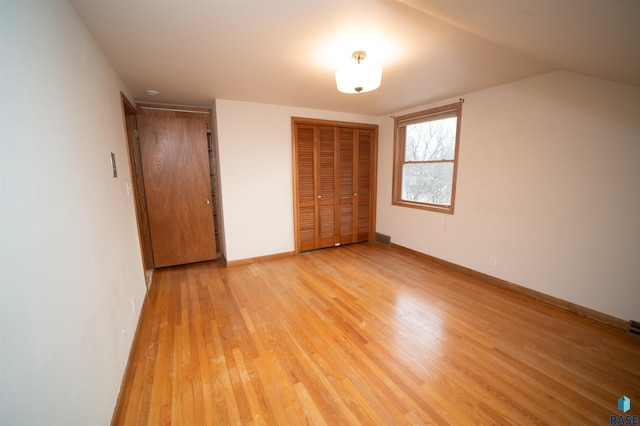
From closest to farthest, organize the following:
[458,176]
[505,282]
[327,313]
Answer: [327,313] → [505,282] → [458,176]

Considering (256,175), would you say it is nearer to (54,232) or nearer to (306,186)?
(306,186)

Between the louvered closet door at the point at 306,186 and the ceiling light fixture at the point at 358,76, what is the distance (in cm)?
197

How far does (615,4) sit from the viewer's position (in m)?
1.08

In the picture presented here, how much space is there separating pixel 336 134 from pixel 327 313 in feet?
9.49

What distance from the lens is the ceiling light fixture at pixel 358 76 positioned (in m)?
1.90

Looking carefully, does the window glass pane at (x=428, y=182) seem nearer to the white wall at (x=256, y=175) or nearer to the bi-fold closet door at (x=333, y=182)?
the bi-fold closet door at (x=333, y=182)

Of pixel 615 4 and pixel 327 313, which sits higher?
pixel 615 4

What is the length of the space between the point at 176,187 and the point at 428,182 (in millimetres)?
3655

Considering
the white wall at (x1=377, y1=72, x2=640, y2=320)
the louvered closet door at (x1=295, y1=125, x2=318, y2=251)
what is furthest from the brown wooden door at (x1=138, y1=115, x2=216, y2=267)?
the white wall at (x1=377, y1=72, x2=640, y2=320)

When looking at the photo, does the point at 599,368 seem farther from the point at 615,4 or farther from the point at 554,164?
the point at 615,4

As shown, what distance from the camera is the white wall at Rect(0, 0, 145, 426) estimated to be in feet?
2.42

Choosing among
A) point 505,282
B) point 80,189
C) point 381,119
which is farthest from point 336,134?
point 80,189

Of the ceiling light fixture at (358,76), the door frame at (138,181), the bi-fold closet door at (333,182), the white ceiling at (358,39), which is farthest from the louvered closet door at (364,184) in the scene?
the door frame at (138,181)

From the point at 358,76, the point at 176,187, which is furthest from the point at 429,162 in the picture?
the point at 176,187
